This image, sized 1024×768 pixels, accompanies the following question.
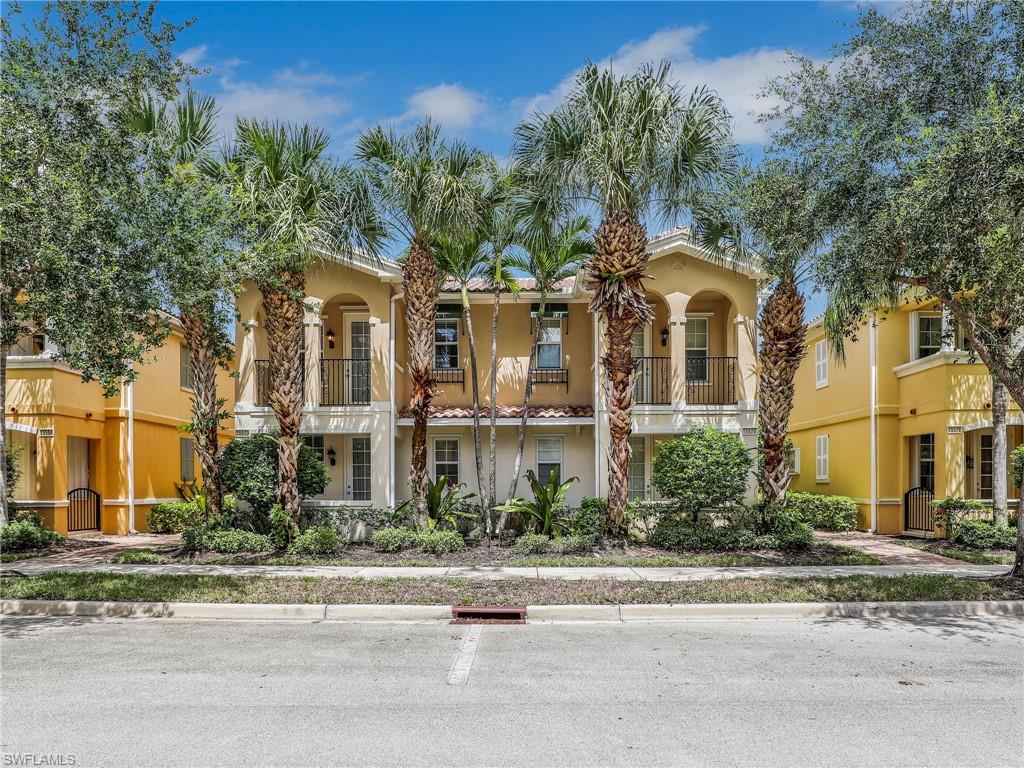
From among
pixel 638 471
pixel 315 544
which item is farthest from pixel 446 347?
pixel 315 544

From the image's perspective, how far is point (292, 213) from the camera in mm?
13516

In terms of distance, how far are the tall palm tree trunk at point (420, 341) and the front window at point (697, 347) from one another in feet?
23.0

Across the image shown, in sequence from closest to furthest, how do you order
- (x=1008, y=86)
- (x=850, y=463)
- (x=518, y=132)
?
1. (x=1008, y=86)
2. (x=518, y=132)
3. (x=850, y=463)

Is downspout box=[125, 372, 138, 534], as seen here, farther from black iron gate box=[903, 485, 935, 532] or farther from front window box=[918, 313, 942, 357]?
front window box=[918, 313, 942, 357]

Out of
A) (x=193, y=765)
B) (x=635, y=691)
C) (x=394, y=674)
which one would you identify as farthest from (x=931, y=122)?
(x=193, y=765)

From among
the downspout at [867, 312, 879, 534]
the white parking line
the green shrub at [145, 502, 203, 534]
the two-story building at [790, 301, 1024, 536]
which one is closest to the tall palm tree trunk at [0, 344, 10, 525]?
the green shrub at [145, 502, 203, 534]

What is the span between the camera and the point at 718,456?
15.0m

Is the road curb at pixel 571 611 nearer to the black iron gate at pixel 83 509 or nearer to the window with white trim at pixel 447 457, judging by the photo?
the window with white trim at pixel 447 457

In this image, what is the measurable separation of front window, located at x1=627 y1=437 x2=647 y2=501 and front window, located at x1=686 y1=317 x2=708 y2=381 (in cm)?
212

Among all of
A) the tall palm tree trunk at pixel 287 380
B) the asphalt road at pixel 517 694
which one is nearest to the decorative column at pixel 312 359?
the tall palm tree trunk at pixel 287 380

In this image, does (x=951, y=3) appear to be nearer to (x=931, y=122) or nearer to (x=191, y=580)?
(x=931, y=122)

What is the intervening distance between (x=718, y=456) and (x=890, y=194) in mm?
6322

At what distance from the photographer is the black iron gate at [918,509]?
18.1 metres

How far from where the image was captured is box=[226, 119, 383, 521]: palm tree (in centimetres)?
1369
